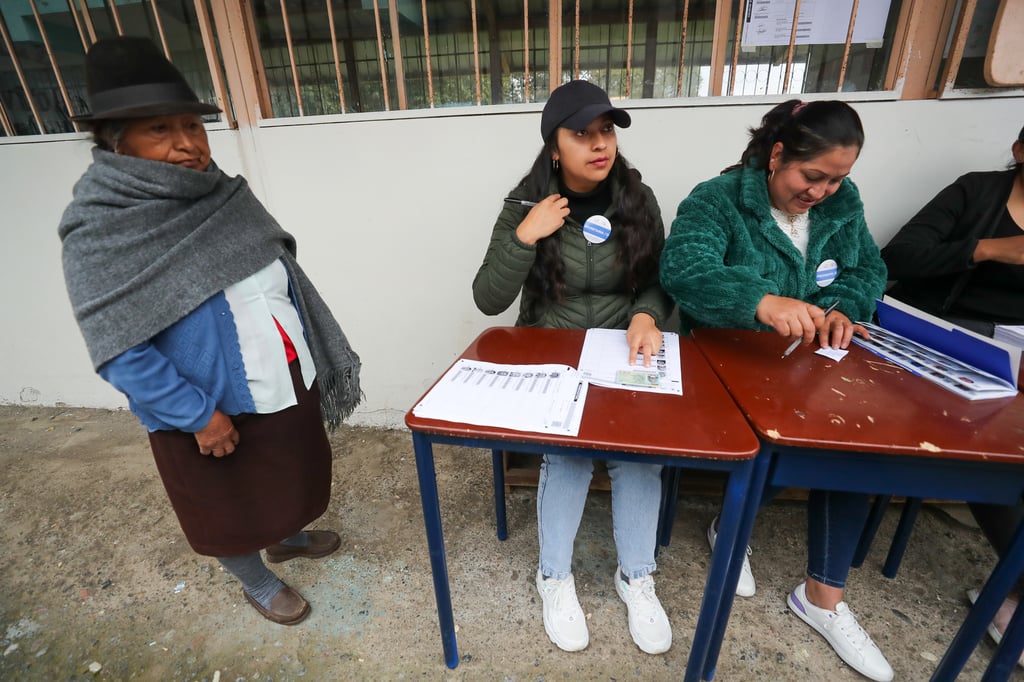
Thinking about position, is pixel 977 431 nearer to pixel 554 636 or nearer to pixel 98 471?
pixel 554 636

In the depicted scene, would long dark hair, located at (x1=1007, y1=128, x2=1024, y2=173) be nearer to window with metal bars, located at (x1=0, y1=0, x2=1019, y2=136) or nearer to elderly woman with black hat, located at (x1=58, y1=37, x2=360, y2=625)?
window with metal bars, located at (x1=0, y1=0, x2=1019, y2=136)

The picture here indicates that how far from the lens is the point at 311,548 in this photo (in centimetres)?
154

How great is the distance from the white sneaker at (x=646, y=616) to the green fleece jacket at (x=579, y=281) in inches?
30.5

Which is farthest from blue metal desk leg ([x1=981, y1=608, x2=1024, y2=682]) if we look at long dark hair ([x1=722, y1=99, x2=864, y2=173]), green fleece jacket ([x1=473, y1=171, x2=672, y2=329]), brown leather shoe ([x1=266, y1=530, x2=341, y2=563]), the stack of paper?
brown leather shoe ([x1=266, y1=530, x2=341, y2=563])

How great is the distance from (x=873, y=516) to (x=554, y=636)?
3.57 ft

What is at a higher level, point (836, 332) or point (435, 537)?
point (836, 332)

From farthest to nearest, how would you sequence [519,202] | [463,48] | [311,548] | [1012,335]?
1. [463,48]
2. [311,548]
3. [519,202]
4. [1012,335]

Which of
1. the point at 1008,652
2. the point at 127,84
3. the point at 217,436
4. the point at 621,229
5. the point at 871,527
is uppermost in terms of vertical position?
the point at 127,84

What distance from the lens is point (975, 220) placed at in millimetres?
1502

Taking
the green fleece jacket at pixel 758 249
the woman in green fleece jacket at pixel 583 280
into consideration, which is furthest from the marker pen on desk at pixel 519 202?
the green fleece jacket at pixel 758 249

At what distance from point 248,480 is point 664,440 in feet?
3.34

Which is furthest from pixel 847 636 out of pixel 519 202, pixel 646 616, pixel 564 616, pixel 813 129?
pixel 519 202

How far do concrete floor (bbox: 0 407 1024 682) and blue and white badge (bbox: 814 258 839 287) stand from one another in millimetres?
918

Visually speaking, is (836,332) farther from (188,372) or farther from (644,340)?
(188,372)
